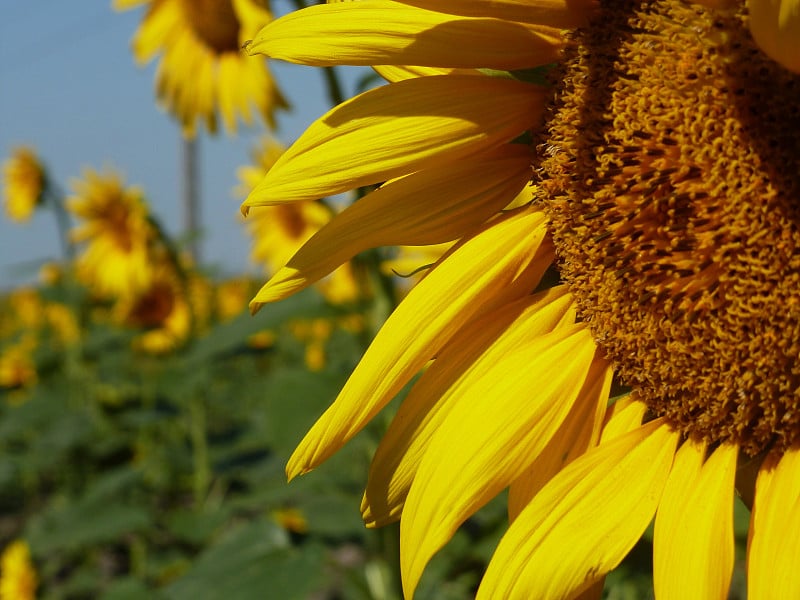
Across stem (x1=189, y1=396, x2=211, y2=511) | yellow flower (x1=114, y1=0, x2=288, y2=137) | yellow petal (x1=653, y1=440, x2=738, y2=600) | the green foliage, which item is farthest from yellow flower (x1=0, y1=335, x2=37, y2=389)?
yellow petal (x1=653, y1=440, x2=738, y2=600)

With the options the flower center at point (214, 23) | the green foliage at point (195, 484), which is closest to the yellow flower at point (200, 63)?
the flower center at point (214, 23)

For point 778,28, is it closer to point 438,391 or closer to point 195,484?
point 438,391

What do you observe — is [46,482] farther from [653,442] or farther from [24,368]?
[653,442]

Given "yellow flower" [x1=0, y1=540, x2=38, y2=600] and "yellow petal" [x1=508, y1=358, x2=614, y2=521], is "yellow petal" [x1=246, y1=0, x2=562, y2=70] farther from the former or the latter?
"yellow flower" [x1=0, y1=540, x2=38, y2=600]

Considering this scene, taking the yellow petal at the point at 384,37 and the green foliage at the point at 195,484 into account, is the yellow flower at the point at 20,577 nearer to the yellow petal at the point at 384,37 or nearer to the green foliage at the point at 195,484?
the green foliage at the point at 195,484

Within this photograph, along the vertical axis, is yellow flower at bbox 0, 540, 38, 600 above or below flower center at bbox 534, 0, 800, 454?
below

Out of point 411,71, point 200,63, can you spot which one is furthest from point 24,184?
point 411,71
